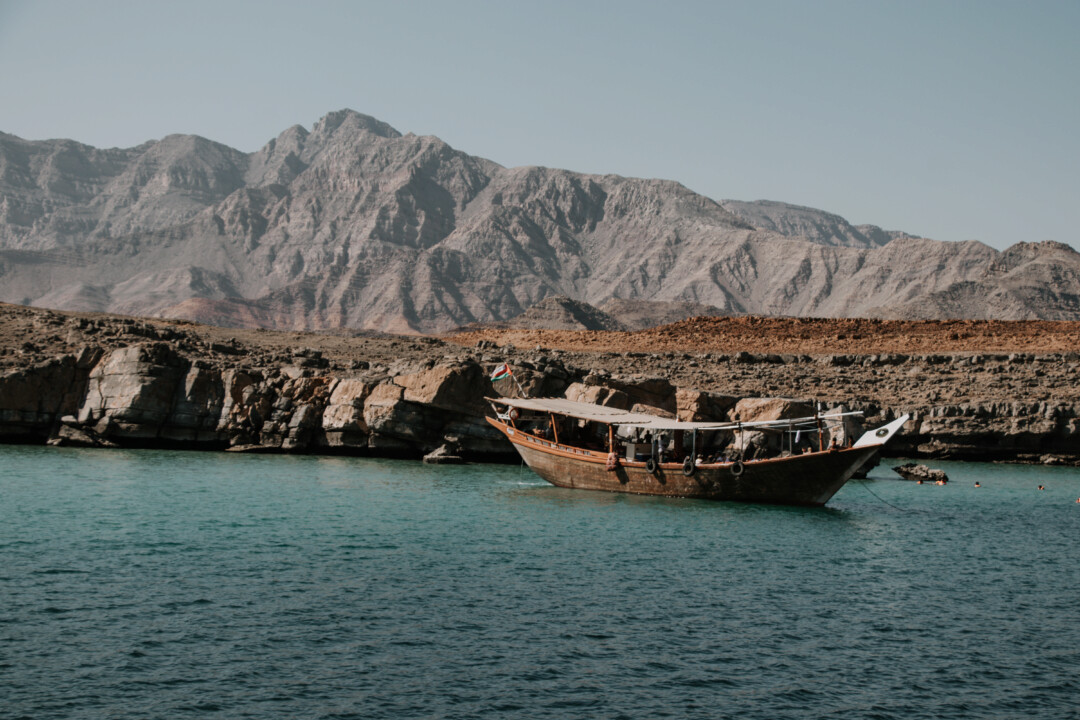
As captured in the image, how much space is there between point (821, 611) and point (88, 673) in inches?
541

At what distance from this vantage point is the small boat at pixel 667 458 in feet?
118

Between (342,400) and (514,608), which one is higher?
(342,400)

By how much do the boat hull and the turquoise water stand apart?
1.68 meters

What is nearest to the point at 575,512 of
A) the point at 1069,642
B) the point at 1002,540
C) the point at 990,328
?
the point at 1002,540

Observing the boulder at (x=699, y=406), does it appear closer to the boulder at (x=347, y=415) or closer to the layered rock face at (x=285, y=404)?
the layered rock face at (x=285, y=404)

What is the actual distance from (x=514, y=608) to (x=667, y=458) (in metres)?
21.2

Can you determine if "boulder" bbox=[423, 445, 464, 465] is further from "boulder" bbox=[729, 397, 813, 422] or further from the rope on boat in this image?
the rope on boat

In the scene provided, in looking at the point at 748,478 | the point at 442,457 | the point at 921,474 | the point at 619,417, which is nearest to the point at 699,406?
the point at 619,417

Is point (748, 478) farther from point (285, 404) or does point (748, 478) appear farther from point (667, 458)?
point (285, 404)

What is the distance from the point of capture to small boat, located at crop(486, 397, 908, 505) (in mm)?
35875

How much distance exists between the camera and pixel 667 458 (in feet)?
132

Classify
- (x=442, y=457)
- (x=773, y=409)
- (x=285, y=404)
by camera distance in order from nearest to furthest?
(x=773, y=409), (x=442, y=457), (x=285, y=404)

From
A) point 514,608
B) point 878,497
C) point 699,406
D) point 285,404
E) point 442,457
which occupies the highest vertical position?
point 699,406

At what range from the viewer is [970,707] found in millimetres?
15289
